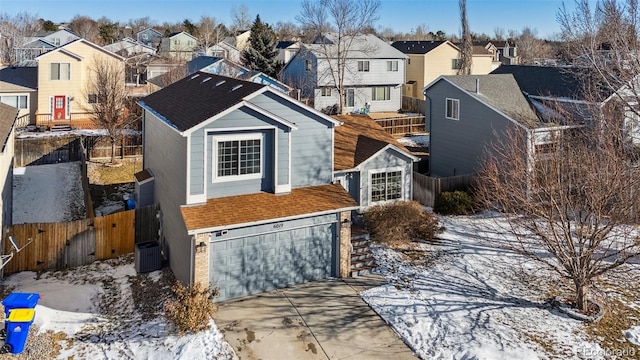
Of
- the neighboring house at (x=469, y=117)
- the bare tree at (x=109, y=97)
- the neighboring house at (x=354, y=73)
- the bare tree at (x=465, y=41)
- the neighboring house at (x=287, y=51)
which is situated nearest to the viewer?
the neighboring house at (x=469, y=117)

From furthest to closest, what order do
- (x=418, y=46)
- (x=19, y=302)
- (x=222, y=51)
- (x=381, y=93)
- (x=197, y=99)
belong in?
(x=222, y=51) → (x=418, y=46) → (x=381, y=93) → (x=197, y=99) → (x=19, y=302)

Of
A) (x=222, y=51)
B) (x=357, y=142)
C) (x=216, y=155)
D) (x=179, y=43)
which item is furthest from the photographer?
(x=179, y=43)

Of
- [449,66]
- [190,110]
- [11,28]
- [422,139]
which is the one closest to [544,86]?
[422,139]

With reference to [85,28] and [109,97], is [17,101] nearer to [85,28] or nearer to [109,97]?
[109,97]

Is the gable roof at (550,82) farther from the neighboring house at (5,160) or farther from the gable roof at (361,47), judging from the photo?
the neighboring house at (5,160)

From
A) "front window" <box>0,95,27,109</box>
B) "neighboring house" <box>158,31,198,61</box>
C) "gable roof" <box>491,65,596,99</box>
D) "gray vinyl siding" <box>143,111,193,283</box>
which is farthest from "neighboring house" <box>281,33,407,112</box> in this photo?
"neighboring house" <box>158,31,198,61</box>

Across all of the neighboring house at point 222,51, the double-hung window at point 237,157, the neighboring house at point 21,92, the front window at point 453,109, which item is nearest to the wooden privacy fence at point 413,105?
the front window at point 453,109

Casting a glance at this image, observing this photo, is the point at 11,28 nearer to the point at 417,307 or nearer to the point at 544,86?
the point at 544,86

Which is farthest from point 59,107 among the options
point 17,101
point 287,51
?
point 287,51
